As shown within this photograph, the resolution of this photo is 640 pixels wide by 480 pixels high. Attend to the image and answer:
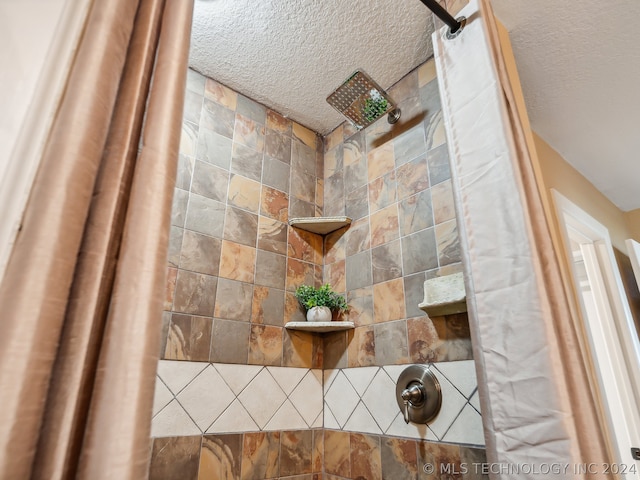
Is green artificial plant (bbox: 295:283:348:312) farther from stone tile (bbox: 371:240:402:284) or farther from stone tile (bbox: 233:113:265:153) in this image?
stone tile (bbox: 233:113:265:153)

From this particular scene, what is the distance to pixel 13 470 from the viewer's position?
0.32 meters

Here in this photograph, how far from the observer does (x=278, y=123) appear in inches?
76.1

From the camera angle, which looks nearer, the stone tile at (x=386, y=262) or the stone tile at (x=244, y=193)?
the stone tile at (x=386, y=262)

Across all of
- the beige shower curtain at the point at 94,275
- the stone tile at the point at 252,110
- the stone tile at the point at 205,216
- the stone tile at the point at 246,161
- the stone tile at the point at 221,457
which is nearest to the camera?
the beige shower curtain at the point at 94,275

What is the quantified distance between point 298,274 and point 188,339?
0.59 m

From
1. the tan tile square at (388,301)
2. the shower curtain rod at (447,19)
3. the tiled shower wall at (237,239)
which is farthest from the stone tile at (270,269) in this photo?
the shower curtain rod at (447,19)

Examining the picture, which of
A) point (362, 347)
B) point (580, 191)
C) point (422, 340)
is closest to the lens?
point (422, 340)

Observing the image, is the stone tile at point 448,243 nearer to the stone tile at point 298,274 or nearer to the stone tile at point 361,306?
the stone tile at point 361,306

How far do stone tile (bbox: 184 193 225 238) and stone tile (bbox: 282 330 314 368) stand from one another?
0.53 metres

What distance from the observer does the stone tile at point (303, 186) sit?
6.14ft

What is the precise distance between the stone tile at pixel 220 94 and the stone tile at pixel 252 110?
28mm

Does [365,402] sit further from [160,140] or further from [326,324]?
[160,140]

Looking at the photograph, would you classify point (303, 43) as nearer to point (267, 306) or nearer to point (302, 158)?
point (302, 158)

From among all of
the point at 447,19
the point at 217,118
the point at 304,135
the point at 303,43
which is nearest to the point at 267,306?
the point at 217,118
